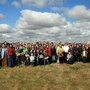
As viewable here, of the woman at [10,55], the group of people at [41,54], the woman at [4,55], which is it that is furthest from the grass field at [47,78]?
the woman at [4,55]

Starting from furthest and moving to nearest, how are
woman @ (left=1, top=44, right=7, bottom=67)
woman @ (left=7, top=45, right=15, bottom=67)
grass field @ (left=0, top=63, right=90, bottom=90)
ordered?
woman @ (left=1, top=44, right=7, bottom=67), woman @ (left=7, top=45, right=15, bottom=67), grass field @ (left=0, top=63, right=90, bottom=90)

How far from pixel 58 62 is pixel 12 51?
4863mm

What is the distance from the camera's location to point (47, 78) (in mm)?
21422

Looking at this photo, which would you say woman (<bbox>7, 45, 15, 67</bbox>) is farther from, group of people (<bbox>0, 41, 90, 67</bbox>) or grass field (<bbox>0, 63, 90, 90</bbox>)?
grass field (<bbox>0, 63, 90, 90</bbox>)

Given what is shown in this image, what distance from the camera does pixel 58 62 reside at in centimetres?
2950

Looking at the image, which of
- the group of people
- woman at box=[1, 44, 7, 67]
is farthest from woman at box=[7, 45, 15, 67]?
woman at box=[1, 44, 7, 67]

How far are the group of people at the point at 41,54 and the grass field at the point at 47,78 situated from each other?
1.55 metres

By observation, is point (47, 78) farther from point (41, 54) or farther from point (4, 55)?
point (41, 54)

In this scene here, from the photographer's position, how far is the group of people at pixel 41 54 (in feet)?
88.9

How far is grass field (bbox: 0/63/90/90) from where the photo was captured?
18.6 meters

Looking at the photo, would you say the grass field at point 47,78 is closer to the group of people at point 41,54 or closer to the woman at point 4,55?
the group of people at point 41,54

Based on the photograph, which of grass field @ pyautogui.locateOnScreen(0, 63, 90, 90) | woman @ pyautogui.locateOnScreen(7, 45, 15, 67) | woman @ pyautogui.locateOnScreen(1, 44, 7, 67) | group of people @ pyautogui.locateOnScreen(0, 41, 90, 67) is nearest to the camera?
grass field @ pyautogui.locateOnScreen(0, 63, 90, 90)

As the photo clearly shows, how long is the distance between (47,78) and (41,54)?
7.12 metres

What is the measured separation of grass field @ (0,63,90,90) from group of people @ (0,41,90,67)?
155 cm
